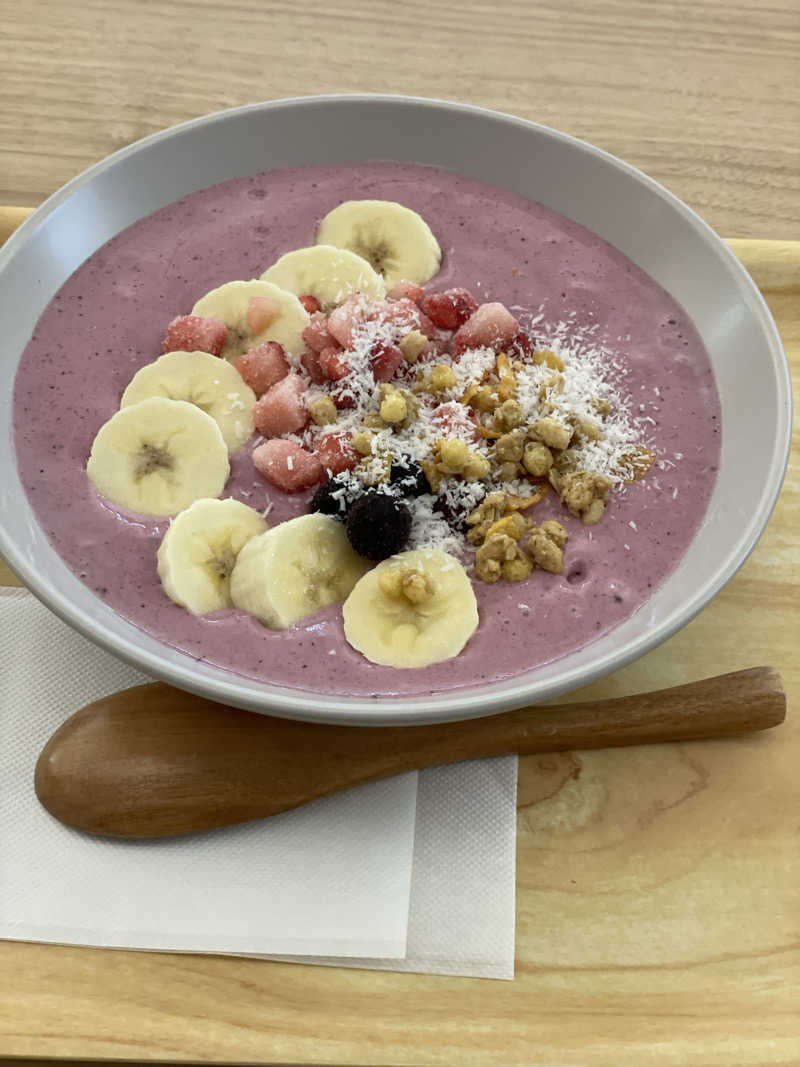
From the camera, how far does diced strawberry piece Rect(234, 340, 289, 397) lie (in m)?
1.86

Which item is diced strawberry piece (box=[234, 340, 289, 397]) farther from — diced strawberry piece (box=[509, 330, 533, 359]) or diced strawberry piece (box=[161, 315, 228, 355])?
diced strawberry piece (box=[509, 330, 533, 359])

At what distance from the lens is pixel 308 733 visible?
5.01 feet

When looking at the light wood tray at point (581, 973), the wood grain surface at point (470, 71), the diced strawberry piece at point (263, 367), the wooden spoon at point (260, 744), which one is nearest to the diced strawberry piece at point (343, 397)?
the diced strawberry piece at point (263, 367)

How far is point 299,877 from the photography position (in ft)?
4.77

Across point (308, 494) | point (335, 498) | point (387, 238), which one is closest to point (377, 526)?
point (335, 498)

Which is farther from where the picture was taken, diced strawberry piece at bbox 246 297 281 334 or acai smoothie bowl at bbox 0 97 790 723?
diced strawberry piece at bbox 246 297 281 334

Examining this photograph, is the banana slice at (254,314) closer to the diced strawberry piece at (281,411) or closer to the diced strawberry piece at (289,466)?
the diced strawberry piece at (281,411)

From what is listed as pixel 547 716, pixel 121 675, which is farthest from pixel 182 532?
pixel 547 716

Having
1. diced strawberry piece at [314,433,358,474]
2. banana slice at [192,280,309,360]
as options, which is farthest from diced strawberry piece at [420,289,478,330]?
diced strawberry piece at [314,433,358,474]

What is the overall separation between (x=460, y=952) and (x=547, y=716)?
36cm

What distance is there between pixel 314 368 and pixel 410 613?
535mm

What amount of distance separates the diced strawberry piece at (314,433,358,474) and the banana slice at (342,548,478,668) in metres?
0.20

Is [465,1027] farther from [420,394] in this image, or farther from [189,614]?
[420,394]

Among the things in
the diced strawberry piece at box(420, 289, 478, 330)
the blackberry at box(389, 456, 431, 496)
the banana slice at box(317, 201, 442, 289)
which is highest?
the banana slice at box(317, 201, 442, 289)
